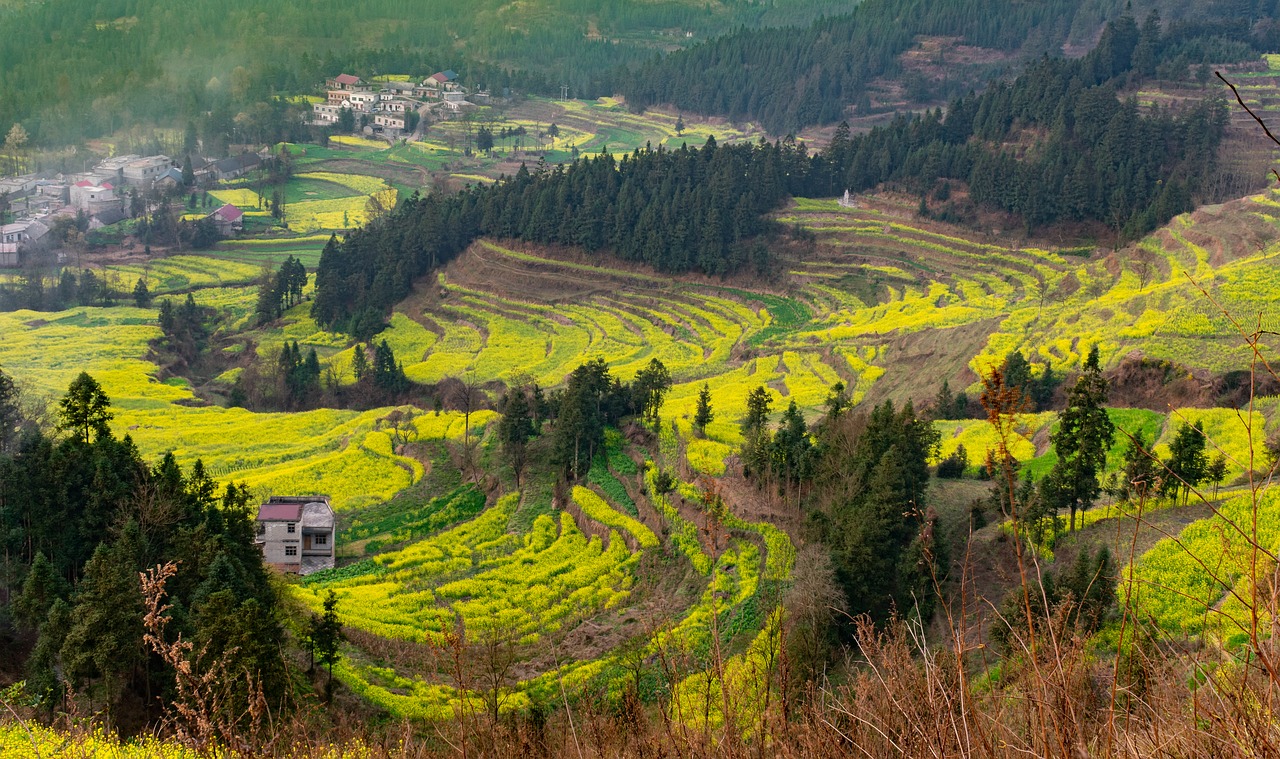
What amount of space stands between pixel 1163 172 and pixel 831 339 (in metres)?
19.0

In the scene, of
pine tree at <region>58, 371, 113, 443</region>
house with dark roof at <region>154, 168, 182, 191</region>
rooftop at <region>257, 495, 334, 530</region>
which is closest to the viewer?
pine tree at <region>58, 371, 113, 443</region>

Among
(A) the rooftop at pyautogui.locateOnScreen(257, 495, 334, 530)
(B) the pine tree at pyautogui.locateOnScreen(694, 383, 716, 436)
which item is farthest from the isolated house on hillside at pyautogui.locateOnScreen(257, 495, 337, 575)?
(B) the pine tree at pyautogui.locateOnScreen(694, 383, 716, 436)

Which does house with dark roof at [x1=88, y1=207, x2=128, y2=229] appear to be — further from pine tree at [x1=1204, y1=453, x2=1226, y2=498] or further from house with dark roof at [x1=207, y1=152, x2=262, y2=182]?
pine tree at [x1=1204, y1=453, x2=1226, y2=498]

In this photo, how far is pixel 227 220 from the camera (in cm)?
5919

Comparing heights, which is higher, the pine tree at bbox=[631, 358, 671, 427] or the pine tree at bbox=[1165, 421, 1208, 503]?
the pine tree at bbox=[1165, 421, 1208, 503]

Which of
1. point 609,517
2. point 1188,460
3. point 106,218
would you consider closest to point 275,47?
point 106,218

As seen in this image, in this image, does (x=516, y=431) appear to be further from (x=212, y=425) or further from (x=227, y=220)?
(x=227, y=220)

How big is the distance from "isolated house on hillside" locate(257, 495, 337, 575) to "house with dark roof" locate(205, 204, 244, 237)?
131 ft

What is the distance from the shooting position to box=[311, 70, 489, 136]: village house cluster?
7856 centimetres

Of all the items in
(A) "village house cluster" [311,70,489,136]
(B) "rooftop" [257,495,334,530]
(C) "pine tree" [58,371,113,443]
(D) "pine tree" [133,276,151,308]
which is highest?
(A) "village house cluster" [311,70,489,136]

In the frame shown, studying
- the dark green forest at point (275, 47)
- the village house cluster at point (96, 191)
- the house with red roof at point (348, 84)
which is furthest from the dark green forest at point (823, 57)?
the village house cluster at point (96, 191)

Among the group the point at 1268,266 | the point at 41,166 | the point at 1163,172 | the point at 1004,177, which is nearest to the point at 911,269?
the point at 1004,177

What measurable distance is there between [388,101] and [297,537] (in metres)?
63.7

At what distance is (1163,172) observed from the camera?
45.9 m
